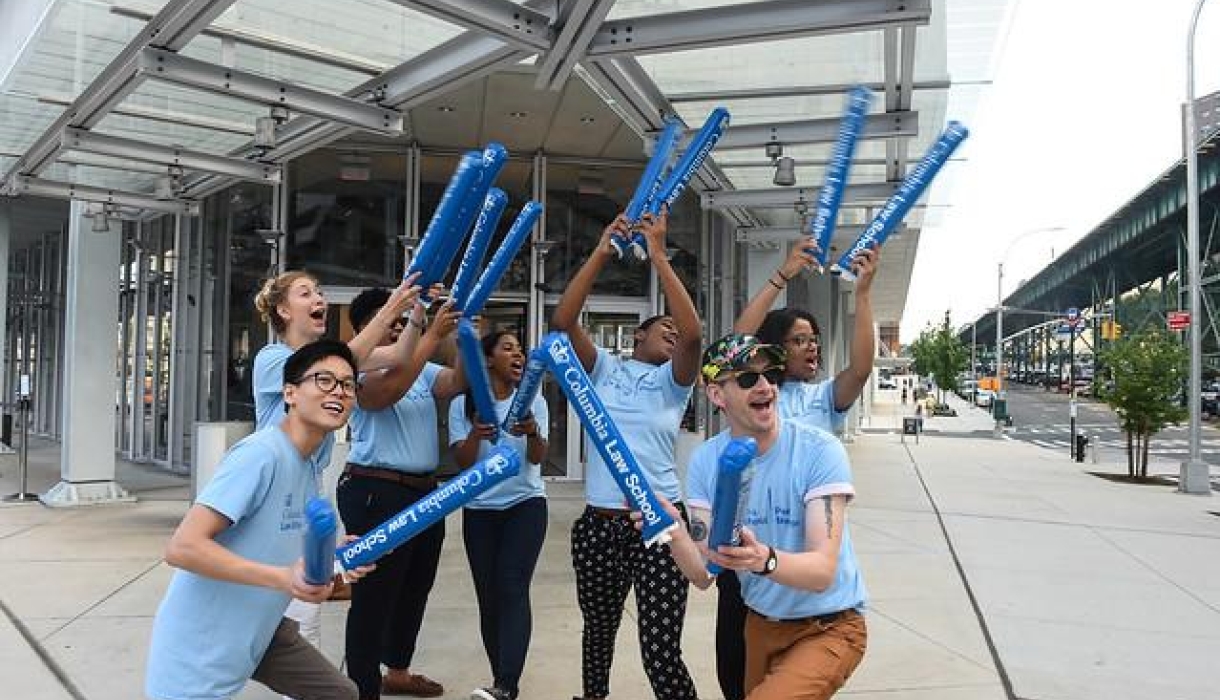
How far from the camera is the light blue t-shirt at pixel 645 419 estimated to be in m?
3.55

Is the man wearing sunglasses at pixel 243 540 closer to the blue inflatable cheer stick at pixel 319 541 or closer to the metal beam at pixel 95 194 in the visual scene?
the blue inflatable cheer stick at pixel 319 541

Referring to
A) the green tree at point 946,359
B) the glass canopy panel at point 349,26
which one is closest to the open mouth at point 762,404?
the glass canopy panel at point 349,26

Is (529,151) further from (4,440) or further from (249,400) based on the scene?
(4,440)

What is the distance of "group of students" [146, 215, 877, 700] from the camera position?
215 cm

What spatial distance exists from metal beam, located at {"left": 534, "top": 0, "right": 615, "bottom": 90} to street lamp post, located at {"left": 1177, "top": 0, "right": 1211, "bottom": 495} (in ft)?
44.4

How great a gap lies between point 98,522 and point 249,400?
346 cm

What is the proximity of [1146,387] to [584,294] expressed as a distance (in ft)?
51.7

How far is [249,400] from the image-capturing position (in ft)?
38.8

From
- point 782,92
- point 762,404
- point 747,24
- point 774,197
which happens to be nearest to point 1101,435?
point 774,197

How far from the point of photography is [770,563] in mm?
1909

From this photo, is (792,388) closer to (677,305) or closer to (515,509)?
(677,305)

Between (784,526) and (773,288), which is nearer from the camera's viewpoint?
(784,526)

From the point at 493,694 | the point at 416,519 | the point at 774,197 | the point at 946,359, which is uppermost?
the point at 774,197

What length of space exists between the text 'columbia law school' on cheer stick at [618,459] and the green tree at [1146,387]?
16.5 metres
